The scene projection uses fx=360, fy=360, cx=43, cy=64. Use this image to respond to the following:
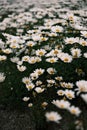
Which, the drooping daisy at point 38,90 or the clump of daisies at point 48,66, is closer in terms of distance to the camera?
the drooping daisy at point 38,90

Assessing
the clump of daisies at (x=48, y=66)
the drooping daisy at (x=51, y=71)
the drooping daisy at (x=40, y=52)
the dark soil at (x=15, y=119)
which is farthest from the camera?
the drooping daisy at (x=40, y=52)

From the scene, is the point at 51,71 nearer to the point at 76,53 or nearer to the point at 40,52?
the point at 76,53

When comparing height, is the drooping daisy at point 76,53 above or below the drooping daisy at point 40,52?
above

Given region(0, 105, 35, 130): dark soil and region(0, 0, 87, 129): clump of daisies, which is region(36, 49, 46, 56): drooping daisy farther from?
region(0, 105, 35, 130): dark soil


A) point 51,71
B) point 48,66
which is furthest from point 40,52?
point 51,71

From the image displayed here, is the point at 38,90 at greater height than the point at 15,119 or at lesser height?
greater

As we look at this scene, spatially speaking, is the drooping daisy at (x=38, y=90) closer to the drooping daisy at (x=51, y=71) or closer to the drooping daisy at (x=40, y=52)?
the drooping daisy at (x=51, y=71)

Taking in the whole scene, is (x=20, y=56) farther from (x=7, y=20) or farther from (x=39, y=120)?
(x=7, y=20)

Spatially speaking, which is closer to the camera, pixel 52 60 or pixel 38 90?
pixel 38 90

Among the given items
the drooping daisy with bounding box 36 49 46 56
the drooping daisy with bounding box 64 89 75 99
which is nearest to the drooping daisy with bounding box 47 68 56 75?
the drooping daisy with bounding box 36 49 46 56

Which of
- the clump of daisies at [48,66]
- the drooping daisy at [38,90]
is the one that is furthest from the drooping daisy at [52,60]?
the drooping daisy at [38,90]

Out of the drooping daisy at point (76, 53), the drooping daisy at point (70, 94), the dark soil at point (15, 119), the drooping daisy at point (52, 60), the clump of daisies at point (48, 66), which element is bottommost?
the dark soil at point (15, 119)

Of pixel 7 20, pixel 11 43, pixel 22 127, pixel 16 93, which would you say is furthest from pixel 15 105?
pixel 7 20
